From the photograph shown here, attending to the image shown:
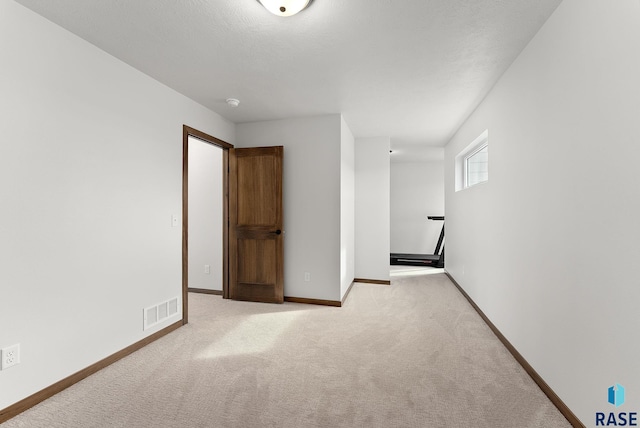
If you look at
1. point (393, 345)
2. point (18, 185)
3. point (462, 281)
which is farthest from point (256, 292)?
point (462, 281)

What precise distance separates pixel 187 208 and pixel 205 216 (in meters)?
1.27

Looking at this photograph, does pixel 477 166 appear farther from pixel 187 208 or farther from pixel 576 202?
pixel 187 208

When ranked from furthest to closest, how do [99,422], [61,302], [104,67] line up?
[104,67]
[61,302]
[99,422]

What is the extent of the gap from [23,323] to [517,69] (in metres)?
4.03

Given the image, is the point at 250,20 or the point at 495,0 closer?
the point at 495,0

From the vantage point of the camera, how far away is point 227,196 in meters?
4.25

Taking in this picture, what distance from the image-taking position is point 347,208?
4578 mm

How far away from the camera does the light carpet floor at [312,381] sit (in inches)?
69.4

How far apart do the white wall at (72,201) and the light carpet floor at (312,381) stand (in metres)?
0.38

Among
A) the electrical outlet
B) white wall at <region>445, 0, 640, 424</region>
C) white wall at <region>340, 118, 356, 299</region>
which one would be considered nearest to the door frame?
the electrical outlet

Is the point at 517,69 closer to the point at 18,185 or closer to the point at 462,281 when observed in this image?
the point at 462,281

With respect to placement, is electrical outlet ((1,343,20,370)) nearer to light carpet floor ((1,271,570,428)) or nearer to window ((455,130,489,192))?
light carpet floor ((1,271,570,428))

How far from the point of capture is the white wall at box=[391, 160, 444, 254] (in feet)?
26.2

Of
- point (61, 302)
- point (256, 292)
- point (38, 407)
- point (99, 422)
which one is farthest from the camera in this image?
point (256, 292)
